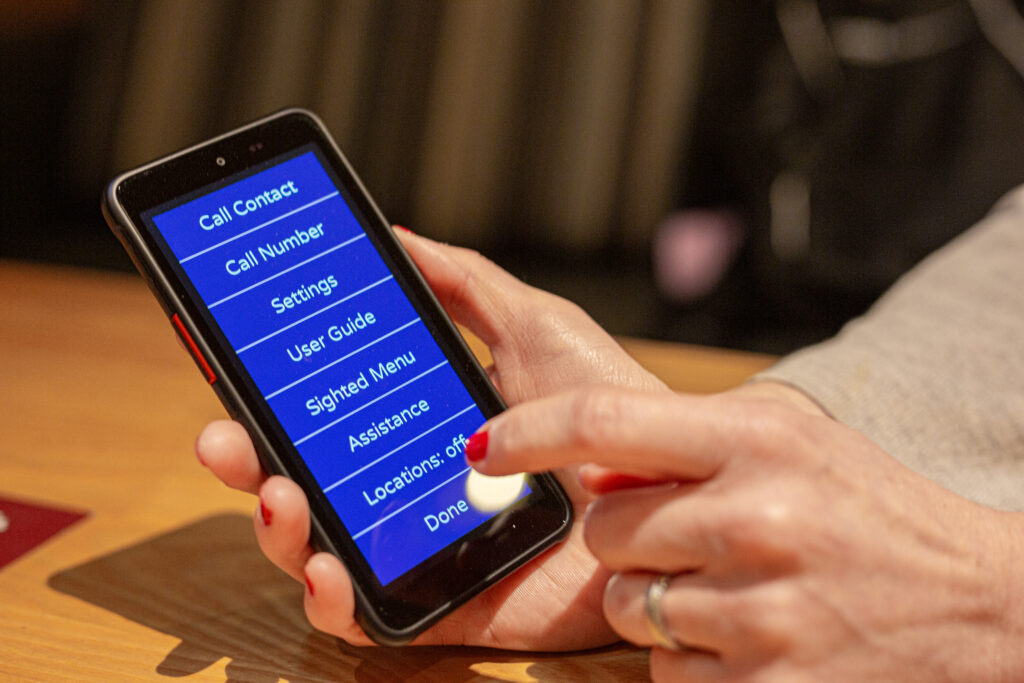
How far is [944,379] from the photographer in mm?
690

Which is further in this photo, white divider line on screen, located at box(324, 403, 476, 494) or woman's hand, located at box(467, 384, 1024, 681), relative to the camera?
white divider line on screen, located at box(324, 403, 476, 494)

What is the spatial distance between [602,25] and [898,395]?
4.75ft

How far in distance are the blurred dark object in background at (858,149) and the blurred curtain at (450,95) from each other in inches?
10.4

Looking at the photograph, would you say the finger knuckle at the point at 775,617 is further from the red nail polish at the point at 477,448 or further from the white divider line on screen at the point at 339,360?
the white divider line on screen at the point at 339,360

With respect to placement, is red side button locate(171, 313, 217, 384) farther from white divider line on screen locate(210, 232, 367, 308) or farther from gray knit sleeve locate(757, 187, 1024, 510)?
gray knit sleeve locate(757, 187, 1024, 510)

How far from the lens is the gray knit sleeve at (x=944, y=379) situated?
0.65 meters

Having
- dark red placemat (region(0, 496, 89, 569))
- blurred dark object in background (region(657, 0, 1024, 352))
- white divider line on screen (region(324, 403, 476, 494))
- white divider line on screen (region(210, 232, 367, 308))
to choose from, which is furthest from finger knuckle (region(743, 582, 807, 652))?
blurred dark object in background (region(657, 0, 1024, 352))

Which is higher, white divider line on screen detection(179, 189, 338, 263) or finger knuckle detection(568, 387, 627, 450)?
white divider line on screen detection(179, 189, 338, 263)

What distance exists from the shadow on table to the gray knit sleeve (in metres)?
0.29

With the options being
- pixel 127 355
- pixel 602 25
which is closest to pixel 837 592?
pixel 127 355

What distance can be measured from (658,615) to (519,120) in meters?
1.75

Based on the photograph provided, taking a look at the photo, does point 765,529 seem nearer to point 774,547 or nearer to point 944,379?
point 774,547

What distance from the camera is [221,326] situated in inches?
20.2

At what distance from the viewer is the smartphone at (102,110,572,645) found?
1.63ft
